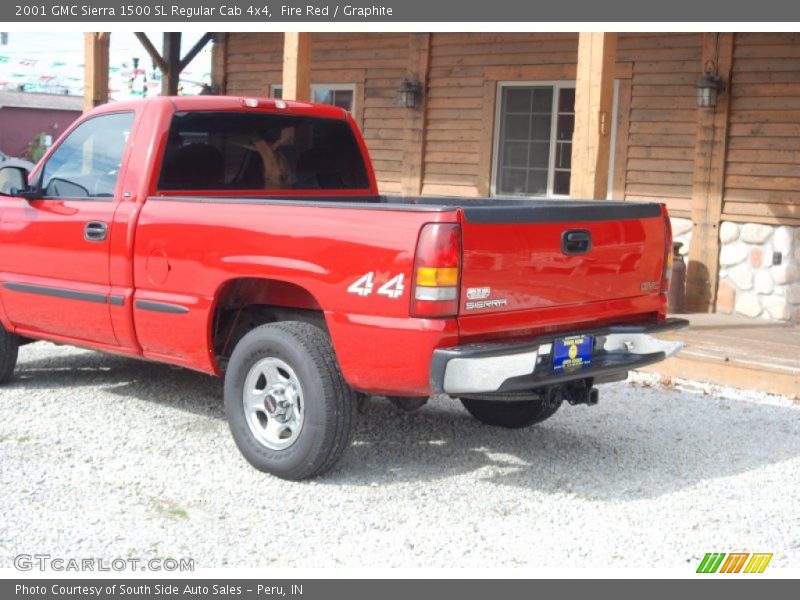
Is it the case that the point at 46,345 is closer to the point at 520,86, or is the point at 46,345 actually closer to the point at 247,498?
the point at 247,498

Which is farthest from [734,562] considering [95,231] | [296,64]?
[296,64]

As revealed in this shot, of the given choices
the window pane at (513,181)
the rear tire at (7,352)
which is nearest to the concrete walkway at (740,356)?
the window pane at (513,181)

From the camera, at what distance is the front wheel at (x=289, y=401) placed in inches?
188

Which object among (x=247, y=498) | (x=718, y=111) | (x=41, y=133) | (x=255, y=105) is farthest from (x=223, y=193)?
(x=41, y=133)

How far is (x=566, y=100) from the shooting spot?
38.2 ft

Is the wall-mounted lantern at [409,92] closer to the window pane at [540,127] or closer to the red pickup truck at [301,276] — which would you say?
the window pane at [540,127]

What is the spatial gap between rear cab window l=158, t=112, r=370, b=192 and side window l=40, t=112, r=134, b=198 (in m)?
0.33

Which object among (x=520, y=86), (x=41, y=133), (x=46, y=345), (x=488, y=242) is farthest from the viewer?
(x=41, y=133)

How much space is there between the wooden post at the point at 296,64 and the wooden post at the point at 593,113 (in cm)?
291

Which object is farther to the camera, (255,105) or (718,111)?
(718,111)

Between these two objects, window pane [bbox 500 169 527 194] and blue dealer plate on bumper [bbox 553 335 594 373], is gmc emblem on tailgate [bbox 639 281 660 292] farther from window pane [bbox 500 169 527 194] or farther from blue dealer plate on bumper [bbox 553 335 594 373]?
window pane [bbox 500 169 527 194]

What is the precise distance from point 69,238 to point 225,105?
46.3 inches

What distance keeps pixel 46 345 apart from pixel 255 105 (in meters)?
3.35

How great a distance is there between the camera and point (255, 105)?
6133 mm
